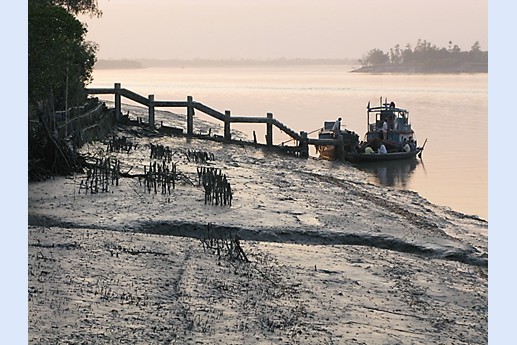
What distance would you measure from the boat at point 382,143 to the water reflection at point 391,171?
0.57 ft

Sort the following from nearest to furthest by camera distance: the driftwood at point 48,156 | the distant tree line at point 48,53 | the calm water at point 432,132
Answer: the distant tree line at point 48,53 < the driftwood at point 48,156 < the calm water at point 432,132

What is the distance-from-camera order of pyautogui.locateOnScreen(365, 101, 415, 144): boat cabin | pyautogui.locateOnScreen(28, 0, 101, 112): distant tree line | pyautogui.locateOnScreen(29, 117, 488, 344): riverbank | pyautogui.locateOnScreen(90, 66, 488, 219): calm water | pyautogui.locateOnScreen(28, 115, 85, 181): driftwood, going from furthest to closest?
1. pyautogui.locateOnScreen(365, 101, 415, 144): boat cabin
2. pyautogui.locateOnScreen(90, 66, 488, 219): calm water
3. pyautogui.locateOnScreen(28, 115, 85, 181): driftwood
4. pyautogui.locateOnScreen(28, 0, 101, 112): distant tree line
5. pyautogui.locateOnScreen(29, 117, 488, 344): riverbank

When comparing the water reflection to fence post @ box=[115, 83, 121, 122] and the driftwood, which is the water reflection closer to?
fence post @ box=[115, 83, 121, 122]

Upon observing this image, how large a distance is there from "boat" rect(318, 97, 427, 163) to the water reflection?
17 cm

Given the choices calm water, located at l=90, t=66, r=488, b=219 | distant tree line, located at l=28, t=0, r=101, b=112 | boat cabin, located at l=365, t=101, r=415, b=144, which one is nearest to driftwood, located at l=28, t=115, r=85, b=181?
distant tree line, located at l=28, t=0, r=101, b=112

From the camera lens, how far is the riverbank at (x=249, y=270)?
6750mm

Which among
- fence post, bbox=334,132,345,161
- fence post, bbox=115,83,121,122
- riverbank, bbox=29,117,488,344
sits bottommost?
riverbank, bbox=29,117,488,344

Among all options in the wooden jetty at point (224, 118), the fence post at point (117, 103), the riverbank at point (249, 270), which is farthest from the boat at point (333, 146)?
the riverbank at point (249, 270)

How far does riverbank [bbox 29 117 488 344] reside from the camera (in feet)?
22.1

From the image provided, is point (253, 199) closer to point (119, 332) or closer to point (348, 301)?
point (348, 301)

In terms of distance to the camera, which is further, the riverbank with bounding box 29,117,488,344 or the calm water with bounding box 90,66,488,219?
the calm water with bounding box 90,66,488,219

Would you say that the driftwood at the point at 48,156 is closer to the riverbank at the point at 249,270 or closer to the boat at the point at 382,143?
the riverbank at the point at 249,270

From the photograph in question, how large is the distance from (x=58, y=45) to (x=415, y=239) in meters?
5.29

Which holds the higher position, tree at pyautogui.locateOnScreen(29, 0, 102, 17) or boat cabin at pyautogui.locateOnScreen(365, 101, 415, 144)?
tree at pyautogui.locateOnScreen(29, 0, 102, 17)
